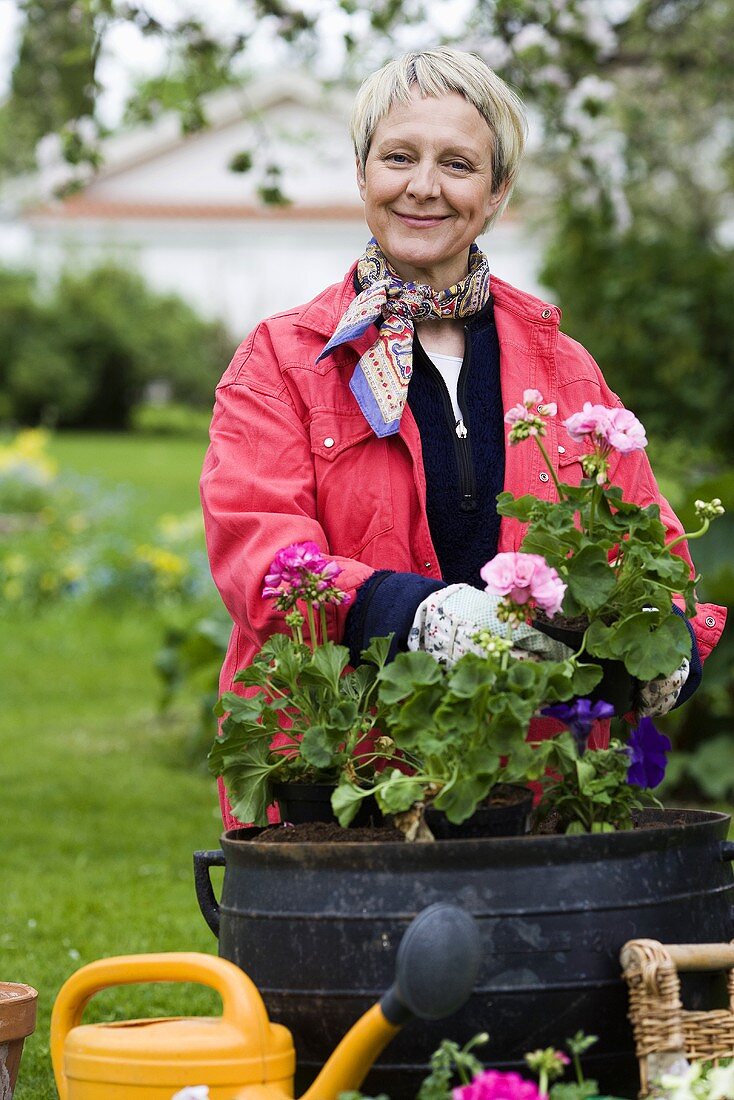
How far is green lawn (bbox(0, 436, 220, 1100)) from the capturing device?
170 inches

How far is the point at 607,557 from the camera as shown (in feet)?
6.97

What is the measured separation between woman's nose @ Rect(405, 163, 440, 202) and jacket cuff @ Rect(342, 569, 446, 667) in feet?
2.01

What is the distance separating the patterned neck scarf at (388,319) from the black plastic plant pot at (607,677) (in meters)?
0.47

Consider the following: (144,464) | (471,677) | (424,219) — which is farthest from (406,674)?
(144,464)

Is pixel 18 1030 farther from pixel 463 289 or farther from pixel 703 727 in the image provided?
pixel 703 727

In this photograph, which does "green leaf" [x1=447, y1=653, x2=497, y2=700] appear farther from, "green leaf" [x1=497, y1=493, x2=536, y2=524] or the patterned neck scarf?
the patterned neck scarf

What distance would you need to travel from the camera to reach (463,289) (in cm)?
255

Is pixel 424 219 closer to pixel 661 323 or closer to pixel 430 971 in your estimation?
Answer: pixel 430 971

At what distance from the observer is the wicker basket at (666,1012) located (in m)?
1.88

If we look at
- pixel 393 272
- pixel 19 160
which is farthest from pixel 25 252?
pixel 393 272

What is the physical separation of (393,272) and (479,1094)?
1.33 m

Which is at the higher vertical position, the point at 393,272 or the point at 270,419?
the point at 393,272

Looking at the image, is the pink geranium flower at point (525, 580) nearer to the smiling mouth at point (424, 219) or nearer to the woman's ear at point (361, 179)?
the smiling mouth at point (424, 219)

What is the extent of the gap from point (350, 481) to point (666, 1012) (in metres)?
0.93
